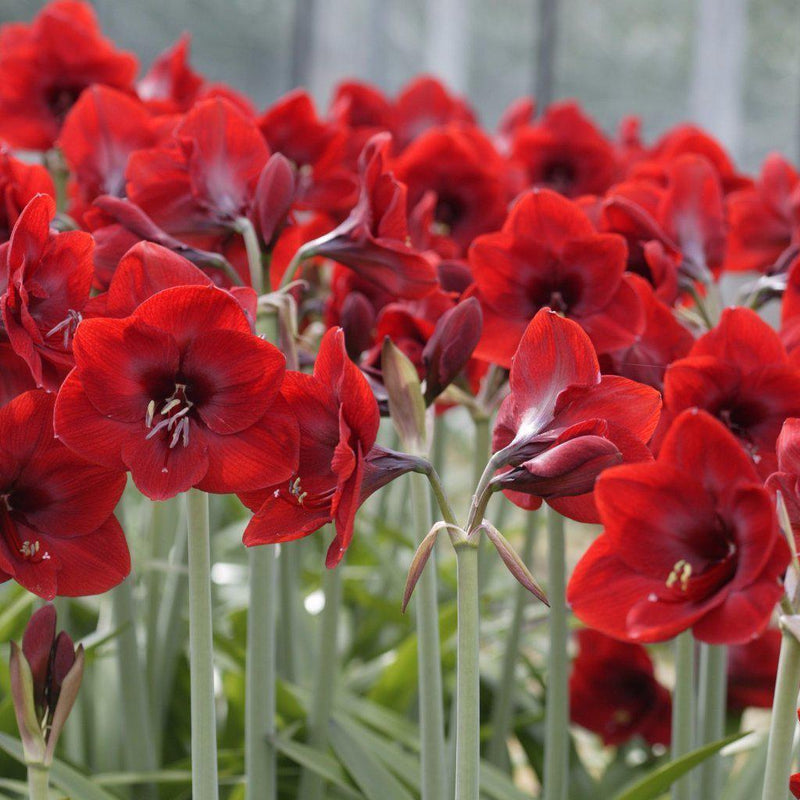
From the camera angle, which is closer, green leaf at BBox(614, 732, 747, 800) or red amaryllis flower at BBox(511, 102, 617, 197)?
green leaf at BBox(614, 732, 747, 800)

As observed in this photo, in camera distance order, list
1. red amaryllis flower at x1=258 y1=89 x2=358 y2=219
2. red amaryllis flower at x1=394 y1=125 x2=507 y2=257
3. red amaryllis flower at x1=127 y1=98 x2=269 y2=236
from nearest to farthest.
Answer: red amaryllis flower at x1=127 y1=98 x2=269 y2=236, red amaryllis flower at x1=258 y1=89 x2=358 y2=219, red amaryllis flower at x1=394 y1=125 x2=507 y2=257

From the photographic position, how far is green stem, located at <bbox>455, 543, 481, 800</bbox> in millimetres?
624

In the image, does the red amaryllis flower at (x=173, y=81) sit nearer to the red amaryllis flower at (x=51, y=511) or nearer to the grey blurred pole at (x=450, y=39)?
the red amaryllis flower at (x=51, y=511)

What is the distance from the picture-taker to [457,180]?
1.38 meters

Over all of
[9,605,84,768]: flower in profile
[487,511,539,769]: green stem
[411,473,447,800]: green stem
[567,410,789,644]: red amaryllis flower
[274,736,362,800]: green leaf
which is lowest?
[487,511,539,769]: green stem

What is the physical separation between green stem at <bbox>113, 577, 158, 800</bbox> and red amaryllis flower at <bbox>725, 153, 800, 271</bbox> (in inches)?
31.9

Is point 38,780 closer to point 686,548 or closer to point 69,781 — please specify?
point 69,781

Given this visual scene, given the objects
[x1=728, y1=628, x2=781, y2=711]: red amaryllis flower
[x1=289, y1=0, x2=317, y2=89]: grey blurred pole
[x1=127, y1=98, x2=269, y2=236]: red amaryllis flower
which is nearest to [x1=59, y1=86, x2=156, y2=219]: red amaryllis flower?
[x1=127, y1=98, x2=269, y2=236]: red amaryllis flower

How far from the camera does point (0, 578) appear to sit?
25.5 inches

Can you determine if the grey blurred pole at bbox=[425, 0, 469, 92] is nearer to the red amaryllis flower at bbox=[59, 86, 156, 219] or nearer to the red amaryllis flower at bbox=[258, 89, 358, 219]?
the red amaryllis flower at bbox=[258, 89, 358, 219]

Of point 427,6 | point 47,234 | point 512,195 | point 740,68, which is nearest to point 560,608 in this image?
point 47,234

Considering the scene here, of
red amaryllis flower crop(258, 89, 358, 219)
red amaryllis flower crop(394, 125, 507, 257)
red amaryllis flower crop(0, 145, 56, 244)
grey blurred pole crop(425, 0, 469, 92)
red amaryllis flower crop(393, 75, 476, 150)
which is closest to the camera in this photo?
red amaryllis flower crop(0, 145, 56, 244)

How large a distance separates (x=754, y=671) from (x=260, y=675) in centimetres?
76

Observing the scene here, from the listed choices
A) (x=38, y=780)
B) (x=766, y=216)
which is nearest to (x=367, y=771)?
(x=38, y=780)
